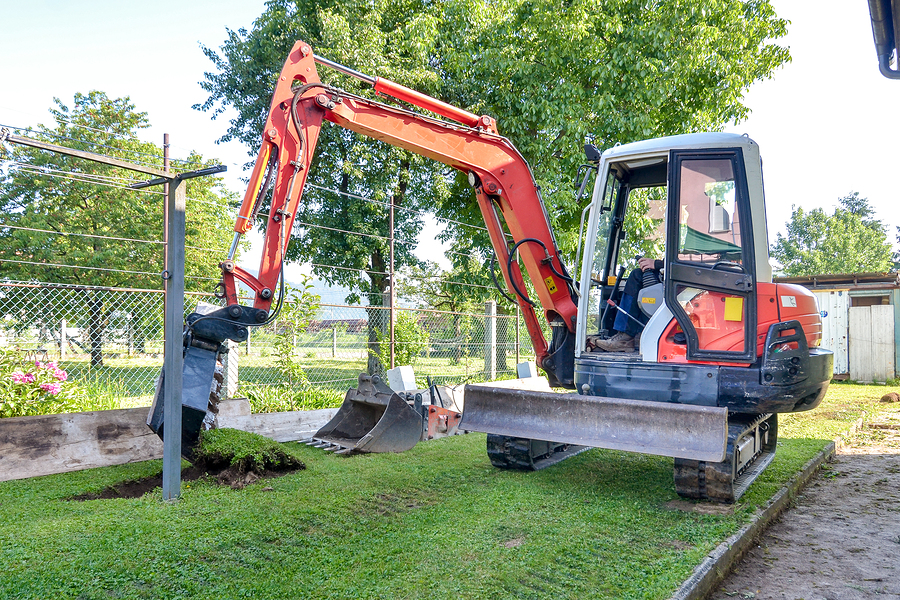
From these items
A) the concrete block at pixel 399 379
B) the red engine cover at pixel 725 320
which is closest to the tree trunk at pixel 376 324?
the concrete block at pixel 399 379

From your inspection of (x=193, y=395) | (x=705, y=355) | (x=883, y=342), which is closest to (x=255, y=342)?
(x=193, y=395)

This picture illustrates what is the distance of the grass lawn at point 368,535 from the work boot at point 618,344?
1146 millimetres

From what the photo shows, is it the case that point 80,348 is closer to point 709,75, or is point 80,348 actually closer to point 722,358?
point 722,358

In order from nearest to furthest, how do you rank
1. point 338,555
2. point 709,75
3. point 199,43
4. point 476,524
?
point 338,555 → point 476,524 → point 709,75 → point 199,43

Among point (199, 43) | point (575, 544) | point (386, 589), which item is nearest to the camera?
point (386, 589)

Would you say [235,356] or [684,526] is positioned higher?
[235,356]

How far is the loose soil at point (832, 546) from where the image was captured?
10.6 feet

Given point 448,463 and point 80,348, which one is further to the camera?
point 80,348

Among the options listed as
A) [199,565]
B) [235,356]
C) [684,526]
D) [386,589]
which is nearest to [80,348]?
[235,356]

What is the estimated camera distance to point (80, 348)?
845 centimetres

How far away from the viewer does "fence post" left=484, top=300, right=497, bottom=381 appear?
11.6 metres

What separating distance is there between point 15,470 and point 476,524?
3.77 meters

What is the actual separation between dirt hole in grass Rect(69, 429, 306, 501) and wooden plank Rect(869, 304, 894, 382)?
45.8ft

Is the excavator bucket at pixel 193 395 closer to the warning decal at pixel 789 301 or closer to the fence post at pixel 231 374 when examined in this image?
the fence post at pixel 231 374
